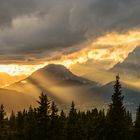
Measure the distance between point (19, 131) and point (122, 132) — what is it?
3633 centimetres

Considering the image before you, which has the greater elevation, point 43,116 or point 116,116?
point 43,116

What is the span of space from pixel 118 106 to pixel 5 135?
27.4 metres

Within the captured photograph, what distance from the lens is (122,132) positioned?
8131cm

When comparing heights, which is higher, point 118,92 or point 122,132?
point 118,92

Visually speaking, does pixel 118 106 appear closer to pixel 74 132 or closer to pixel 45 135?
pixel 45 135

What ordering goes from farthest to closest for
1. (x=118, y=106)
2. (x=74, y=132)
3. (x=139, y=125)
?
(x=74, y=132) → (x=139, y=125) → (x=118, y=106)

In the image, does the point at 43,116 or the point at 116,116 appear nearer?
the point at 116,116

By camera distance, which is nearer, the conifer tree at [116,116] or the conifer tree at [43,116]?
the conifer tree at [43,116]

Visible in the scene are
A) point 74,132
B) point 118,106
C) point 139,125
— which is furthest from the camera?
point 74,132

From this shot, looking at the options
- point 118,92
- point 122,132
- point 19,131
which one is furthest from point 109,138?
point 19,131

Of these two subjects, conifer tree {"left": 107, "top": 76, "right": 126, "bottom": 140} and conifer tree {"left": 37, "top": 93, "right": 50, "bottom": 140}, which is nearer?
conifer tree {"left": 37, "top": 93, "right": 50, "bottom": 140}

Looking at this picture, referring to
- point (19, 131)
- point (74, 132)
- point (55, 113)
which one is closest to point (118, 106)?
point (55, 113)

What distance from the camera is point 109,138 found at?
82.4 metres

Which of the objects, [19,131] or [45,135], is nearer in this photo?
[45,135]
